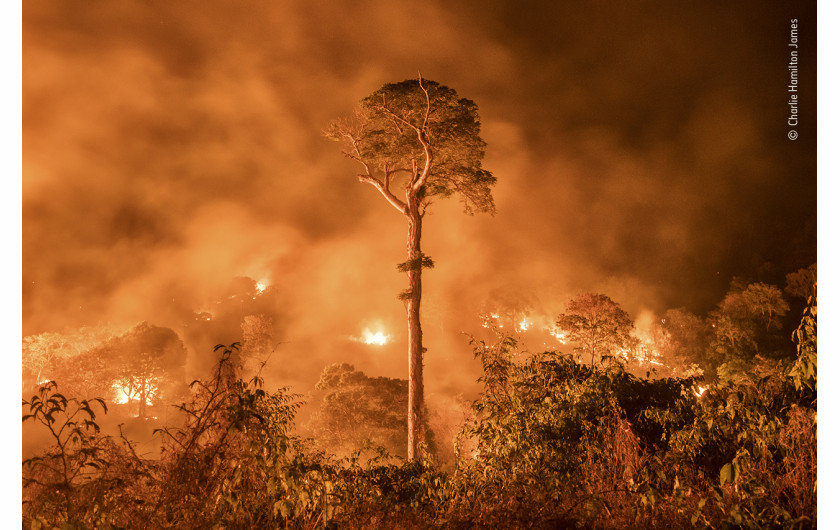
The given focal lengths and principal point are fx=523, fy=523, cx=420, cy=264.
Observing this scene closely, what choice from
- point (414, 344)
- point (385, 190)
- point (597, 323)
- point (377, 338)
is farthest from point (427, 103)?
point (377, 338)

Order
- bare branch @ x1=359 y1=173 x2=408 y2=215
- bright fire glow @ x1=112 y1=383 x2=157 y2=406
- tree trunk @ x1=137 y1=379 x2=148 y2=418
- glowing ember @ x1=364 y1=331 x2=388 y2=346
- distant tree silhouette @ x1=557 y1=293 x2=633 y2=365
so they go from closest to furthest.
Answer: bare branch @ x1=359 y1=173 x2=408 y2=215 < distant tree silhouette @ x1=557 y1=293 x2=633 y2=365 < bright fire glow @ x1=112 y1=383 x2=157 y2=406 < tree trunk @ x1=137 y1=379 x2=148 y2=418 < glowing ember @ x1=364 y1=331 x2=388 y2=346

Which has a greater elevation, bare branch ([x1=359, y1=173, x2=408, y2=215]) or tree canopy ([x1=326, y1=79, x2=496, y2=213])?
tree canopy ([x1=326, y1=79, x2=496, y2=213])

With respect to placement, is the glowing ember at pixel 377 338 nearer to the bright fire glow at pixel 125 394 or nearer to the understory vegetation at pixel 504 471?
the bright fire glow at pixel 125 394

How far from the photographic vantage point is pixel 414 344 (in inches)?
727

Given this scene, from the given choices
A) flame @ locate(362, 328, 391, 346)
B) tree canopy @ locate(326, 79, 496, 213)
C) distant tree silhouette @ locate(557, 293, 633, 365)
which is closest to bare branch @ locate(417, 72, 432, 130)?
tree canopy @ locate(326, 79, 496, 213)

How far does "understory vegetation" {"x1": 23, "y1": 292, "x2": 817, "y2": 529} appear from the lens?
545cm

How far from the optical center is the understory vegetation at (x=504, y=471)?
17.9ft

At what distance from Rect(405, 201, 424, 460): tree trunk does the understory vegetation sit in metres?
8.15

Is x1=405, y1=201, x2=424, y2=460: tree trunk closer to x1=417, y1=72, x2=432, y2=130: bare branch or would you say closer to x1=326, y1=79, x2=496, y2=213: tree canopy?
x1=326, y1=79, x2=496, y2=213: tree canopy

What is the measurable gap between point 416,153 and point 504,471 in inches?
528

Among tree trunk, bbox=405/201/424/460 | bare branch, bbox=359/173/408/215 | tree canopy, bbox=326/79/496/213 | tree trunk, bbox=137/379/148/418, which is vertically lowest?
tree trunk, bbox=137/379/148/418

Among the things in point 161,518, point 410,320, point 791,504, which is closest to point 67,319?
point 410,320

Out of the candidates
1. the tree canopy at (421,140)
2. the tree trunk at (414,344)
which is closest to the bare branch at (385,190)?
the tree canopy at (421,140)
